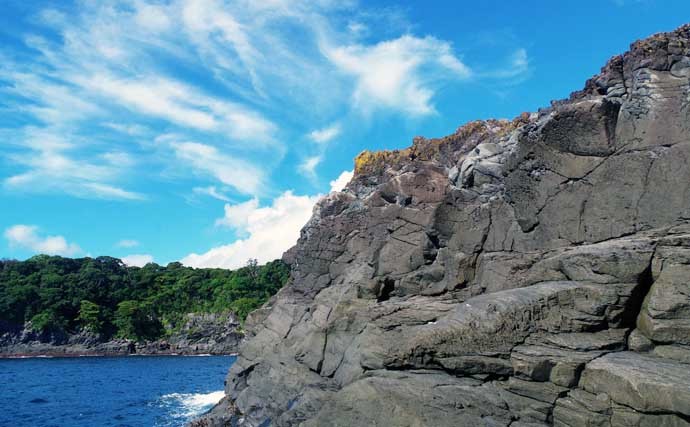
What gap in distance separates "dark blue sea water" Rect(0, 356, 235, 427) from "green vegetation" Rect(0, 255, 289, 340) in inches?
1035

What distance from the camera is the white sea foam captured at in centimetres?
3262

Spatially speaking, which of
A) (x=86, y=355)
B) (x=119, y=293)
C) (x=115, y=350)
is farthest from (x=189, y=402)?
(x=119, y=293)

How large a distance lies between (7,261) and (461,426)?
381ft

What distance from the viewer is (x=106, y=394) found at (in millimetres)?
42094

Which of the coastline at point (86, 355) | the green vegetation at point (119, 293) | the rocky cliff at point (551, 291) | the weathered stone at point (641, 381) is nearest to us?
the weathered stone at point (641, 381)

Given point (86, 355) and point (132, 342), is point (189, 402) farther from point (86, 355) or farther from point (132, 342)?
point (132, 342)

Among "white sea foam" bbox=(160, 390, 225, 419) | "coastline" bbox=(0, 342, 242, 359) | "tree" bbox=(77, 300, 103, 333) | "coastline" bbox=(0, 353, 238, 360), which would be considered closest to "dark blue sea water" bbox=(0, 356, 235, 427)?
"white sea foam" bbox=(160, 390, 225, 419)

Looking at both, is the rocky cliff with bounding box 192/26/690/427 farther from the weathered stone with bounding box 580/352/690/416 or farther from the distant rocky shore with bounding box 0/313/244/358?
the distant rocky shore with bounding box 0/313/244/358

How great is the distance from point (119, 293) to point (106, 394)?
217ft

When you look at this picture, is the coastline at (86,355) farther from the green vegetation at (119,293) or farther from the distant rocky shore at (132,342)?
the green vegetation at (119,293)

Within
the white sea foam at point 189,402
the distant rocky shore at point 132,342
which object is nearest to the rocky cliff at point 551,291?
the white sea foam at point 189,402

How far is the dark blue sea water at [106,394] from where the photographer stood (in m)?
31.4

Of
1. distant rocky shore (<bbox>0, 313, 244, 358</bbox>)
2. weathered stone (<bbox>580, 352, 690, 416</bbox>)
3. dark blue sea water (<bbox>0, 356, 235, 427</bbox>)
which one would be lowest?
dark blue sea water (<bbox>0, 356, 235, 427</bbox>)

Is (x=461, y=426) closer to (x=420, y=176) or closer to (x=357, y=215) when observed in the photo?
(x=420, y=176)
